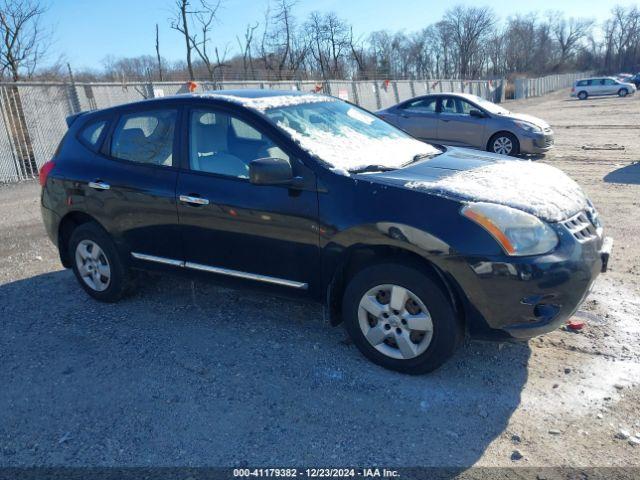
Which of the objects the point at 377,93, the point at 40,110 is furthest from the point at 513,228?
the point at 377,93

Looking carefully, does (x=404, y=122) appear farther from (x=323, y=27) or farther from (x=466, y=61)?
(x=466, y=61)

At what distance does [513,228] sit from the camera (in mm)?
2941

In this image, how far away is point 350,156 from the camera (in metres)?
3.65

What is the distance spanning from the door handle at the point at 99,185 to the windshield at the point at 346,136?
1553 mm

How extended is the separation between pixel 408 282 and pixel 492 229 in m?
0.58

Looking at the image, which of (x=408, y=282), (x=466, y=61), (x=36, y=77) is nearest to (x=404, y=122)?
(x=408, y=282)

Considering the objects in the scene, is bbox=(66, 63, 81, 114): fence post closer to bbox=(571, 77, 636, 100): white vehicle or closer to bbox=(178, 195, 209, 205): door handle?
bbox=(178, 195, 209, 205): door handle

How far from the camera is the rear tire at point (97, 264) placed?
4.49 metres

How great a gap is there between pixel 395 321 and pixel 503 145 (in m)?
9.29

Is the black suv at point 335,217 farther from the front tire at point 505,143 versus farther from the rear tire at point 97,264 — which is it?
the front tire at point 505,143

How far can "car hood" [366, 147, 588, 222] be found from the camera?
3.11 m

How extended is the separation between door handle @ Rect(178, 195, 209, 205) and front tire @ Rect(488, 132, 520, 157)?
913 centimetres

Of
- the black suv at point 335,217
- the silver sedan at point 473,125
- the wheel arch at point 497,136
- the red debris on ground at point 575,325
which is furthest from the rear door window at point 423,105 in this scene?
the red debris on ground at point 575,325

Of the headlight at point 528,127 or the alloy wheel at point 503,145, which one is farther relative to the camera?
the alloy wheel at point 503,145
